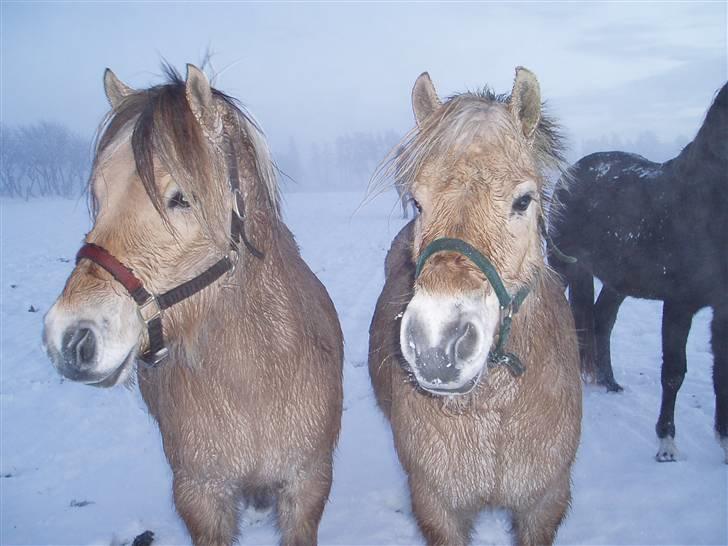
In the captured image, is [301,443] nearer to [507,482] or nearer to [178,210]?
[507,482]

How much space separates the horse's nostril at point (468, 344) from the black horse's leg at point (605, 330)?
4.53 metres

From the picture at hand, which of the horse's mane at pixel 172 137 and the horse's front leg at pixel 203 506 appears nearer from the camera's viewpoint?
the horse's mane at pixel 172 137

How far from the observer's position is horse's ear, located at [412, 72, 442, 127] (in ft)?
8.20

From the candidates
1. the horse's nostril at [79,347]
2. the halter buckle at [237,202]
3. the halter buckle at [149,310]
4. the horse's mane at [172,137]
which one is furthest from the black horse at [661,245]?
the horse's nostril at [79,347]

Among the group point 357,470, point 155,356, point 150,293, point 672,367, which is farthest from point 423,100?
point 672,367

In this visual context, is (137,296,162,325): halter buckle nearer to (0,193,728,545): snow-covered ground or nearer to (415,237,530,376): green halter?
(0,193,728,545): snow-covered ground

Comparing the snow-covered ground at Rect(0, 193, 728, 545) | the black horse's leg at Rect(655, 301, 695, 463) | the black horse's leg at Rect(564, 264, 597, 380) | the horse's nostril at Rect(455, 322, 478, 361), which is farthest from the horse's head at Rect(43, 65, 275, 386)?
the black horse's leg at Rect(564, 264, 597, 380)

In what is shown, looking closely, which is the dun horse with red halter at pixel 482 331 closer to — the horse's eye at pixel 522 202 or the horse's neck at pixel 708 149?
the horse's eye at pixel 522 202

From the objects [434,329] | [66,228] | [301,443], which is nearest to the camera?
[434,329]

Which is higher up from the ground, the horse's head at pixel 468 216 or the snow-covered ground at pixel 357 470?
the horse's head at pixel 468 216

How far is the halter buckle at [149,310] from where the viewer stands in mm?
2068

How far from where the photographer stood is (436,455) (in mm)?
2543

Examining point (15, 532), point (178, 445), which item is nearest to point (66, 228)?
point (15, 532)

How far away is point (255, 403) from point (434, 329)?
4.33 ft
